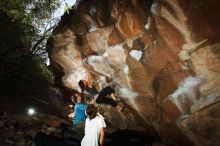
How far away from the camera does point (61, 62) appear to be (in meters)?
14.9

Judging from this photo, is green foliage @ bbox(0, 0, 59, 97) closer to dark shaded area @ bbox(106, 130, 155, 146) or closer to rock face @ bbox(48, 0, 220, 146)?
rock face @ bbox(48, 0, 220, 146)

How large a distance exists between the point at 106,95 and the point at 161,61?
3.09 metres

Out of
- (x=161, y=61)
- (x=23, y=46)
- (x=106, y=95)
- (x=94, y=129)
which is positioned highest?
(x=23, y=46)

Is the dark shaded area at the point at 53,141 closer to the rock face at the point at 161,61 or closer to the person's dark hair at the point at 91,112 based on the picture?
the person's dark hair at the point at 91,112

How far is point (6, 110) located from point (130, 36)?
7.36 metres

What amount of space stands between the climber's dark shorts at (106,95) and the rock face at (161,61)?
26 centimetres

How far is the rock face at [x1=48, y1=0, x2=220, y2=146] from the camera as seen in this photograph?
7.16 meters

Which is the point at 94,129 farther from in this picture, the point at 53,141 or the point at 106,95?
the point at 106,95

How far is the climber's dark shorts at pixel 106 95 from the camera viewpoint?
416 inches

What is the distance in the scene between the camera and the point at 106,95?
1081 cm

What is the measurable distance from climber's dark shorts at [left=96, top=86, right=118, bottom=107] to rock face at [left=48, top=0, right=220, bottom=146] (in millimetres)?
263

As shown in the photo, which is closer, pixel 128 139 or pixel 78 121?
pixel 78 121

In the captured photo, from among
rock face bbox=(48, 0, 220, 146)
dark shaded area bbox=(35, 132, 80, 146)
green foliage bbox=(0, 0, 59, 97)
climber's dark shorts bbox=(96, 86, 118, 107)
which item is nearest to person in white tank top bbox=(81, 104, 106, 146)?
dark shaded area bbox=(35, 132, 80, 146)

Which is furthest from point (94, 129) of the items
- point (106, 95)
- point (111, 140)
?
point (106, 95)
